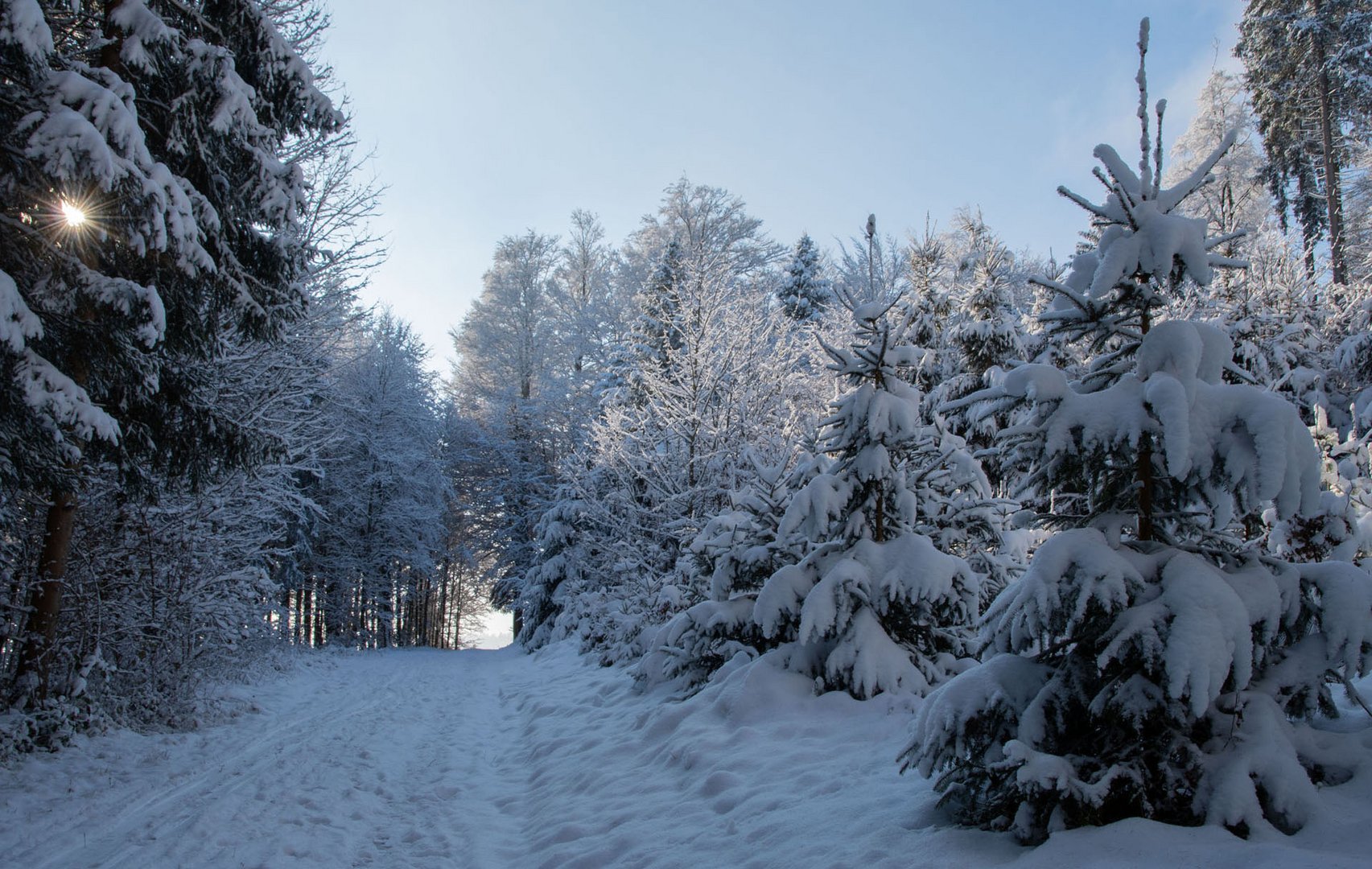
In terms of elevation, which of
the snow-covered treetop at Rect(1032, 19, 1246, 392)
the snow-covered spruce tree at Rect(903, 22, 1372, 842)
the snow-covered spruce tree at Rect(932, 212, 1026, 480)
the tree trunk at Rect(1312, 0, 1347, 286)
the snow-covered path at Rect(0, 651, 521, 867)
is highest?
the tree trunk at Rect(1312, 0, 1347, 286)

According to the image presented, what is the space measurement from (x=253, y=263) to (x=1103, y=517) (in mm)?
8312

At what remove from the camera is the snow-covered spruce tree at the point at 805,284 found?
1105 inches

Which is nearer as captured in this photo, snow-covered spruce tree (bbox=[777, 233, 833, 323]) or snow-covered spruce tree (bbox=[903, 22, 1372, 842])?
snow-covered spruce tree (bbox=[903, 22, 1372, 842])

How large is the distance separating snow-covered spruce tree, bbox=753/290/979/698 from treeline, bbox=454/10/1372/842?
29mm

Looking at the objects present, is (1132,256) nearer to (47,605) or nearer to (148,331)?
(148,331)

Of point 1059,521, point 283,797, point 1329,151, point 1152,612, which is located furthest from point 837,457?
point 1329,151

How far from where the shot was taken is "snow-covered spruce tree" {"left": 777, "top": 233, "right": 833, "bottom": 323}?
28.1m

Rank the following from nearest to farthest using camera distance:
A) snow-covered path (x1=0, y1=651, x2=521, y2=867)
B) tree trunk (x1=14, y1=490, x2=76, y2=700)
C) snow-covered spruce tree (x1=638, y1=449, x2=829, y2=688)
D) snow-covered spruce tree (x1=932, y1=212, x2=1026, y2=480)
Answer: snow-covered path (x1=0, y1=651, x2=521, y2=867), tree trunk (x1=14, y1=490, x2=76, y2=700), snow-covered spruce tree (x1=638, y1=449, x2=829, y2=688), snow-covered spruce tree (x1=932, y1=212, x2=1026, y2=480)

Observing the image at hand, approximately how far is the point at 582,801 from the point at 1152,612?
14.0 feet

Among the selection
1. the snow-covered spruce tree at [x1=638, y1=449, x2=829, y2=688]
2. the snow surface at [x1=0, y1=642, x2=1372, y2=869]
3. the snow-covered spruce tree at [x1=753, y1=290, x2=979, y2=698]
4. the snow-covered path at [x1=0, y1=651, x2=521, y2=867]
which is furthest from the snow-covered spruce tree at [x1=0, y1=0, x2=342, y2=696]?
the snow-covered spruce tree at [x1=753, y1=290, x2=979, y2=698]

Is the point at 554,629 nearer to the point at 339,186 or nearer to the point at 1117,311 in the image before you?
the point at 339,186

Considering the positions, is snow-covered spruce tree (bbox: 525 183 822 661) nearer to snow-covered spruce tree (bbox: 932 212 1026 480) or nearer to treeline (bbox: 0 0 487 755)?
snow-covered spruce tree (bbox: 932 212 1026 480)

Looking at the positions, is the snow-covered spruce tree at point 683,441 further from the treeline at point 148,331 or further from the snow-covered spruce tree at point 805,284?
the snow-covered spruce tree at point 805,284

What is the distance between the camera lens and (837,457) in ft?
22.1
